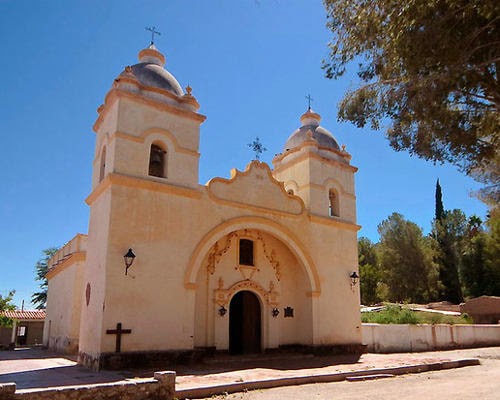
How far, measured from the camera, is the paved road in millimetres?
8586

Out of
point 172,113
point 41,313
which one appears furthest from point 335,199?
point 41,313

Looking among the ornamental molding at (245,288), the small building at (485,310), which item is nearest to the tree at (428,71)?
the ornamental molding at (245,288)

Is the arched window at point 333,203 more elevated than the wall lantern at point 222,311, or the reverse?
the arched window at point 333,203

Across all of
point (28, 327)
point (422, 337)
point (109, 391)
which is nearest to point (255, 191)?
point (109, 391)

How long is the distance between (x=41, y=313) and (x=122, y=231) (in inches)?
914

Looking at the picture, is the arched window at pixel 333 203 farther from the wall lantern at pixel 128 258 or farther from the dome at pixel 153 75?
the wall lantern at pixel 128 258

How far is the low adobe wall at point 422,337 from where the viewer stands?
18844 mm

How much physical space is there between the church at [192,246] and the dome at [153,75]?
→ 2.0 inches

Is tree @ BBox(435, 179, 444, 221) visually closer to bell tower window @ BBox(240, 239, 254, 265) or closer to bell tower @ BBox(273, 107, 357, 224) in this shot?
bell tower @ BBox(273, 107, 357, 224)

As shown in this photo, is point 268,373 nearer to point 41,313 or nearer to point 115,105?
point 115,105

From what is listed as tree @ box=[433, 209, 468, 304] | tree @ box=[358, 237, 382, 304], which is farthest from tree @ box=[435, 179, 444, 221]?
tree @ box=[358, 237, 382, 304]

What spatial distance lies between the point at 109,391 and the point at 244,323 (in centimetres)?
907

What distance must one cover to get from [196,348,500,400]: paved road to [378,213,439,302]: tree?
2766 centimetres

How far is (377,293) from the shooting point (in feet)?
130
